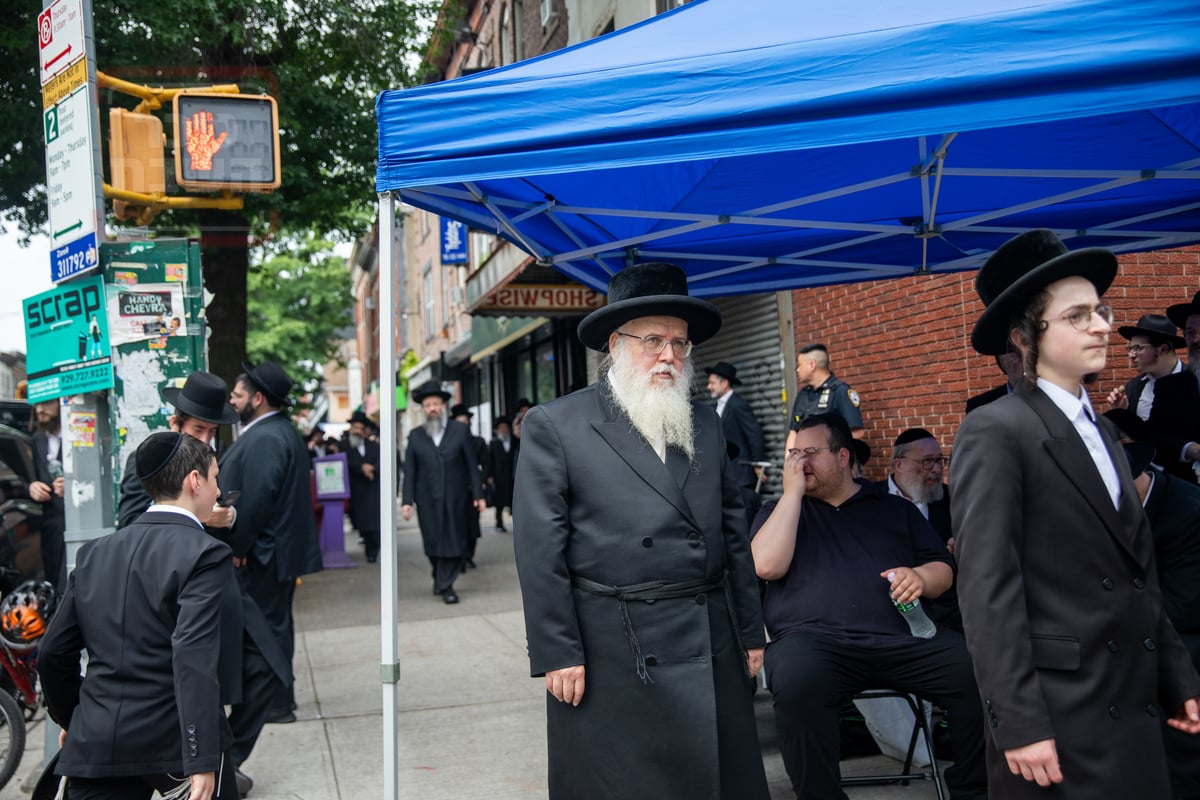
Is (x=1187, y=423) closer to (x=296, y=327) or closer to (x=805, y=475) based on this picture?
(x=805, y=475)

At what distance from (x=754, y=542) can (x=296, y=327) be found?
3271 cm

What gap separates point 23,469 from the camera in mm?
8258

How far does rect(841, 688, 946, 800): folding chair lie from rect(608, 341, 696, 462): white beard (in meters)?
1.58

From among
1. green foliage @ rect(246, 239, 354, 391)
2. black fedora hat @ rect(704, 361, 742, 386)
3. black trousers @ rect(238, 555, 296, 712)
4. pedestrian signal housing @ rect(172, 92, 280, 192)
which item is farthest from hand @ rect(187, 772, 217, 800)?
green foliage @ rect(246, 239, 354, 391)

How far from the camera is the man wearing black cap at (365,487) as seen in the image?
14.8 meters

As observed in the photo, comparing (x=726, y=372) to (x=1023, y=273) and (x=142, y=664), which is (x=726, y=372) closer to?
(x=1023, y=273)

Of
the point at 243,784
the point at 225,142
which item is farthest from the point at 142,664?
the point at 225,142

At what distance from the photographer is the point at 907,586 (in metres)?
4.26

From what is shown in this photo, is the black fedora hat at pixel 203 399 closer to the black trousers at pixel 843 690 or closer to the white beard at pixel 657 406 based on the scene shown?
the white beard at pixel 657 406

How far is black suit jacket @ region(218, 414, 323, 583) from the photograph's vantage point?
5770mm

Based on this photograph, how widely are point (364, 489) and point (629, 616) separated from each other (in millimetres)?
12269

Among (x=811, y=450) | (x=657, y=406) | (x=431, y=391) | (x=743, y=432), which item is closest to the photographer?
(x=657, y=406)

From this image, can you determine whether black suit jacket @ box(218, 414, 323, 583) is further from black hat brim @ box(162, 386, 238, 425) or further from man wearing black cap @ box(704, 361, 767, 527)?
man wearing black cap @ box(704, 361, 767, 527)

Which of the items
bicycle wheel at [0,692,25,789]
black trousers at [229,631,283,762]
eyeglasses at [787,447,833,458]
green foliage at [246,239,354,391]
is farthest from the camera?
green foliage at [246,239,354,391]
